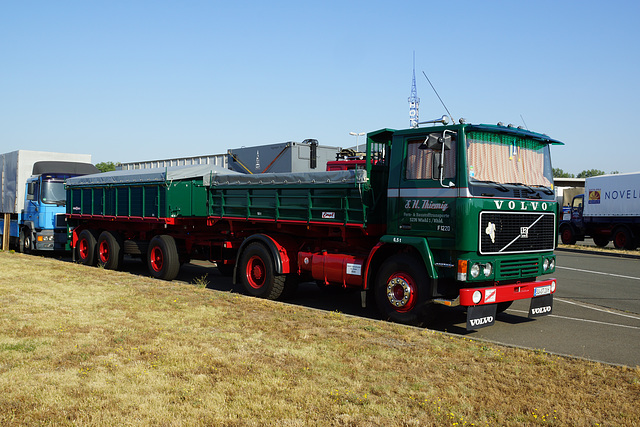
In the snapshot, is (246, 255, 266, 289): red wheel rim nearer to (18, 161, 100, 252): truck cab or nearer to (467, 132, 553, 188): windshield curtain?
(467, 132, 553, 188): windshield curtain

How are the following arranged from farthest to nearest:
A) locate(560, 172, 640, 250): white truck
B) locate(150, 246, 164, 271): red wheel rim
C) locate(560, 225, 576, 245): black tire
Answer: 1. locate(560, 225, 576, 245): black tire
2. locate(560, 172, 640, 250): white truck
3. locate(150, 246, 164, 271): red wheel rim

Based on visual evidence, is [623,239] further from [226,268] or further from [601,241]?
[226,268]

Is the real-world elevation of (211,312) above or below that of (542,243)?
below

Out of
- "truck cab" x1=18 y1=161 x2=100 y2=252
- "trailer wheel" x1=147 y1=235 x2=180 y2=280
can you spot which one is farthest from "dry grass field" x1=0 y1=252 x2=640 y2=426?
"truck cab" x1=18 y1=161 x2=100 y2=252

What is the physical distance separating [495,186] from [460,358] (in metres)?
2.62

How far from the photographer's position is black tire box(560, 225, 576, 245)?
27844mm

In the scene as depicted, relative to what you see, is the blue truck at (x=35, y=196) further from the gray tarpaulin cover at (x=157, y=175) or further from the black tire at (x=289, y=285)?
the black tire at (x=289, y=285)

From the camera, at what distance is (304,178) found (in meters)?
9.96

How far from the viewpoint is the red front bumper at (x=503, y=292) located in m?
A: 7.71

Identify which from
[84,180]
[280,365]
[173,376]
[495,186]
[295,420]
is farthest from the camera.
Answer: [84,180]

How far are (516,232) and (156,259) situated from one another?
8.59 metres

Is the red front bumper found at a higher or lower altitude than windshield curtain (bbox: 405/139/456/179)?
lower

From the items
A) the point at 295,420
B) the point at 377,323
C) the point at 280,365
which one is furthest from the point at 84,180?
the point at 295,420

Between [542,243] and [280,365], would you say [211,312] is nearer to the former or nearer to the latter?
[280,365]
